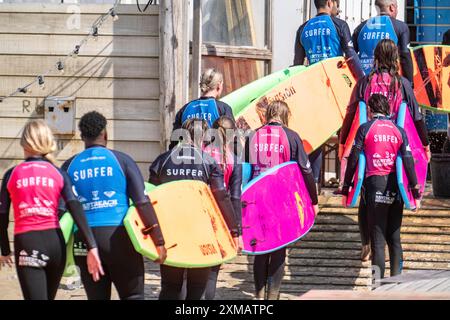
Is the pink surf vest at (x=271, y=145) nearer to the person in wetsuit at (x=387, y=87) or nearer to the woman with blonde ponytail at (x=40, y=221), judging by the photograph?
the person in wetsuit at (x=387, y=87)

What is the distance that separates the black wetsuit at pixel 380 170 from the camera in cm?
991

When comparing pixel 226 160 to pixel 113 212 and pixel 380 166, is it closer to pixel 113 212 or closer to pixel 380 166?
pixel 380 166

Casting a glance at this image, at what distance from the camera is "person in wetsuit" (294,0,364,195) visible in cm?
1147

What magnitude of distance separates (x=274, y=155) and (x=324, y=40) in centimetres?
224

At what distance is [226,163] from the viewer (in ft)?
30.3

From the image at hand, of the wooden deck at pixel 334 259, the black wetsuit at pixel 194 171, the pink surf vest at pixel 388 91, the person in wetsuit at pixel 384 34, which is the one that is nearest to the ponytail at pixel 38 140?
the black wetsuit at pixel 194 171

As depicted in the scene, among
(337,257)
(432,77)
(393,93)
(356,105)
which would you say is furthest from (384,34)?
(337,257)

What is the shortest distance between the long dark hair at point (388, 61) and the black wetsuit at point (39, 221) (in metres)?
3.81

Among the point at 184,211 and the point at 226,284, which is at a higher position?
the point at 184,211
